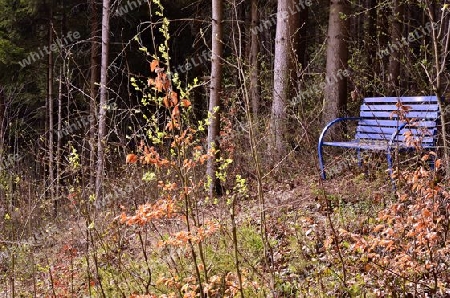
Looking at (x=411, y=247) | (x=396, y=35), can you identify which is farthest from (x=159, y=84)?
(x=396, y=35)

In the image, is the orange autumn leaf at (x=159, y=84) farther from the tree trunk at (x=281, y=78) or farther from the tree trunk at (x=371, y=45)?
the tree trunk at (x=371, y=45)

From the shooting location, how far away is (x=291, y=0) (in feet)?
29.5

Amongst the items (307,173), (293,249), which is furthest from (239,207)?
(293,249)

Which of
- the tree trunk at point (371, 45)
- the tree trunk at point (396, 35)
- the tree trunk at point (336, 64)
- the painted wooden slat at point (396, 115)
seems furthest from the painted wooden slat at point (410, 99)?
the tree trunk at point (371, 45)

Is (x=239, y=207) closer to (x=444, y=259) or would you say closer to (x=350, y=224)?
(x=350, y=224)

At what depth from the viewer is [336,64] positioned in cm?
942

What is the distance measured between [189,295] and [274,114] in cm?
565

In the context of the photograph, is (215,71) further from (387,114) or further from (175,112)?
(175,112)

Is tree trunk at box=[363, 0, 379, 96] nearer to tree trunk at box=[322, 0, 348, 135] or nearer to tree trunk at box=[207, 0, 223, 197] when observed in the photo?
tree trunk at box=[322, 0, 348, 135]

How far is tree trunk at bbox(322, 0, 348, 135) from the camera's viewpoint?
9193 millimetres

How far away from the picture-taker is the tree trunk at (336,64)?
30.2 ft

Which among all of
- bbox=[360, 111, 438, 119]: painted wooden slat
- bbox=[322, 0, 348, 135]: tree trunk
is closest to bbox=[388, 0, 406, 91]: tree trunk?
bbox=[322, 0, 348, 135]: tree trunk

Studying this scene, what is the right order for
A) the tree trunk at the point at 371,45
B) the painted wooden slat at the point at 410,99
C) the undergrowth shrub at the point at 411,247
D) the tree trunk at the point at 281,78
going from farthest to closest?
1. the tree trunk at the point at 371,45
2. the tree trunk at the point at 281,78
3. the painted wooden slat at the point at 410,99
4. the undergrowth shrub at the point at 411,247

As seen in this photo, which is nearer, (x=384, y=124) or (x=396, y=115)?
(x=396, y=115)
